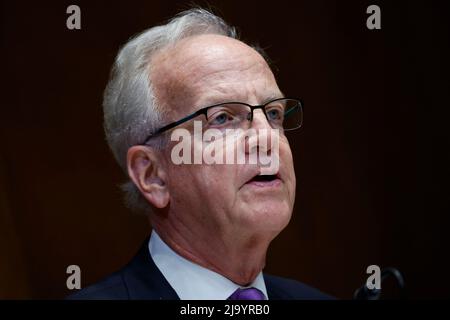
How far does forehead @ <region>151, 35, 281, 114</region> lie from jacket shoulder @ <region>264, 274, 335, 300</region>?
589mm

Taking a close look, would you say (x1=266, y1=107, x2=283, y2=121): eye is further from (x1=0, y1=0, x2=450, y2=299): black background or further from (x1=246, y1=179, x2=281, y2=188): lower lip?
(x1=0, y1=0, x2=450, y2=299): black background

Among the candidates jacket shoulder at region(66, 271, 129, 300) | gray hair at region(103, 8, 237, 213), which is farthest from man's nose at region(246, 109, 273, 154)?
jacket shoulder at region(66, 271, 129, 300)

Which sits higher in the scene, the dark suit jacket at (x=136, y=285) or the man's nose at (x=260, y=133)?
the man's nose at (x=260, y=133)

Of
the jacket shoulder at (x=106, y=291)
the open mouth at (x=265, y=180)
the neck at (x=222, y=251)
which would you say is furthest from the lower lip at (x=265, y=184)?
the jacket shoulder at (x=106, y=291)

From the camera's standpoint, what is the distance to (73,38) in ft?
8.46

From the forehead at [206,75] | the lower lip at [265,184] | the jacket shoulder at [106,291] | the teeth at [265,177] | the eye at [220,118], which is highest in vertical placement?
the forehead at [206,75]

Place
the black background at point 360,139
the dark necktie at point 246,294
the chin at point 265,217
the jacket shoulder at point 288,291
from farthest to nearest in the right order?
1. the black background at point 360,139
2. the jacket shoulder at point 288,291
3. the dark necktie at point 246,294
4. the chin at point 265,217

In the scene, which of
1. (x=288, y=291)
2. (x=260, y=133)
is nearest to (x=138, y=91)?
(x=260, y=133)

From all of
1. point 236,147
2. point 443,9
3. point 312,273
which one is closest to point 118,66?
point 236,147

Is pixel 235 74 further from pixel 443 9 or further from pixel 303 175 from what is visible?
pixel 443 9

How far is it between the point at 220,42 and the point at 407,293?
1394 millimetres

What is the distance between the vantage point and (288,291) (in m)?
2.24

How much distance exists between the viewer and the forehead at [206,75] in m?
1.89

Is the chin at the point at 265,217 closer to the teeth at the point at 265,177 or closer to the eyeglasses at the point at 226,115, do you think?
the teeth at the point at 265,177
